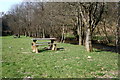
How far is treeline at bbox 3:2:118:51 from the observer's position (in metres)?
11.5

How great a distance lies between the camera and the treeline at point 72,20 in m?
11.5

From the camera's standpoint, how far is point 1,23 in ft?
169

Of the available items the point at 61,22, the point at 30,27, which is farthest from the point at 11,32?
the point at 61,22

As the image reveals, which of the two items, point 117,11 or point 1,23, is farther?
point 1,23

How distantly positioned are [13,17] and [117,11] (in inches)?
1592

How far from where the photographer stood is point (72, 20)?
2245 centimetres

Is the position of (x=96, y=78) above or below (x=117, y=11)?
below

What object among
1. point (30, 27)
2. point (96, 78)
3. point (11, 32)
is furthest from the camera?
point (11, 32)

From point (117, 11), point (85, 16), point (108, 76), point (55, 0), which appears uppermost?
point (55, 0)

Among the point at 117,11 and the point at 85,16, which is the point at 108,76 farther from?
the point at 117,11

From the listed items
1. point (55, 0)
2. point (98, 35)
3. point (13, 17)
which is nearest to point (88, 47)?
point (55, 0)

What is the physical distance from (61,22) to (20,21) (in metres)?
29.4

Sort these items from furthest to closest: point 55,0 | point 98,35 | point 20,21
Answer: point 20,21
point 98,35
point 55,0

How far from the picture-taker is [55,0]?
725 inches
